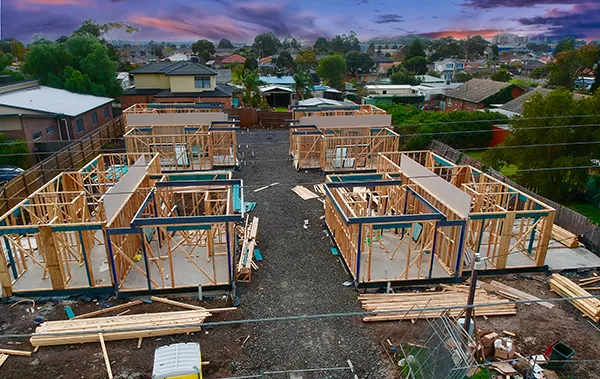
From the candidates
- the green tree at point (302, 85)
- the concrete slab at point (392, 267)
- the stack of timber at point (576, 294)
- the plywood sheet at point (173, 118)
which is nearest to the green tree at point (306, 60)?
the green tree at point (302, 85)

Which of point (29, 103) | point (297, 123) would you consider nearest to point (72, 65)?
point (29, 103)

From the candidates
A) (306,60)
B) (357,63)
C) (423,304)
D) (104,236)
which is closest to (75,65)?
(104,236)

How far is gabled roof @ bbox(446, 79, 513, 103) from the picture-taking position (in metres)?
49.2

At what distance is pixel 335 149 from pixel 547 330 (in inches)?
649

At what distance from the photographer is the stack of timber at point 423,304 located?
12.0m

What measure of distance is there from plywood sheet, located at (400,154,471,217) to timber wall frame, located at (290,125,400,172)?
28.3ft

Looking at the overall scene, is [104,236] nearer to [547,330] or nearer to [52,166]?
[547,330]

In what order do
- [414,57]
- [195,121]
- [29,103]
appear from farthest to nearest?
1. [414,57]
2. [29,103]
3. [195,121]

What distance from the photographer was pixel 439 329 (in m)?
10.6

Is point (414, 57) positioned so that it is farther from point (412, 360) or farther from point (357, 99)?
point (412, 360)

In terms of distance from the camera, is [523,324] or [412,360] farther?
[523,324]

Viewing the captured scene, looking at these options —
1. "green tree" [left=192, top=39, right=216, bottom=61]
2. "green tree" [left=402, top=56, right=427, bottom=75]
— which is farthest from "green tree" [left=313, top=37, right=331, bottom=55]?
"green tree" [left=402, top=56, right=427, bottom=75]

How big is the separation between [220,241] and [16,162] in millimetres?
18745

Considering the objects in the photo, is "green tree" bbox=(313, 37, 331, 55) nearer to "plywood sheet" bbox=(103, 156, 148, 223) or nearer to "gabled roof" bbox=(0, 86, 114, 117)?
"gabled roof" bbox=(0, 86, 114, 117)
